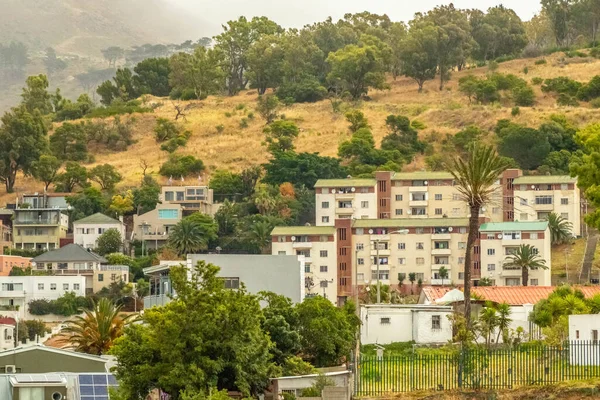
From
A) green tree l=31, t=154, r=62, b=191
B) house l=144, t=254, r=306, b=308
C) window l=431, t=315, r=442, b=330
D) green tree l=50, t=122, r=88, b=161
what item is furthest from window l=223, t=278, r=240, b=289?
green tree l=50, t=122, r=88, b=161

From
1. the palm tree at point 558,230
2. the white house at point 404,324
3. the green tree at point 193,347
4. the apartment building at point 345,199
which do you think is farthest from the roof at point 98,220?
the green tree at point 193,347

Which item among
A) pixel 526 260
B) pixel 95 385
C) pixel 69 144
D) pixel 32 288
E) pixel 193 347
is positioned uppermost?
pixel 69 144

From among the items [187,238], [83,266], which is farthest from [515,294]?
[83,266]

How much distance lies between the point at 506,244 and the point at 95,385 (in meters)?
87.4

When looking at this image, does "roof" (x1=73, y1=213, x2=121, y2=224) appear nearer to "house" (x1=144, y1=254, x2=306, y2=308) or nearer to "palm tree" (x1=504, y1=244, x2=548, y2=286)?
"palm tree" (x1=504, y1=244, x2=548, y2=286)

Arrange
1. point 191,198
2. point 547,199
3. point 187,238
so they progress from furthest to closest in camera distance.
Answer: point 191,198 < point 547,199 < point 187,238

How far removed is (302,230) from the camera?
146000 mm

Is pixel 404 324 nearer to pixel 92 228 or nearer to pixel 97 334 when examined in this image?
pixel 97 334

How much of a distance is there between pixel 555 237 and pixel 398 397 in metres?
101

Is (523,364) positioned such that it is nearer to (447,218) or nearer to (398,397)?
(398,397)

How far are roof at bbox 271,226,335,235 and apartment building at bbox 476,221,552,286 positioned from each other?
13.1m

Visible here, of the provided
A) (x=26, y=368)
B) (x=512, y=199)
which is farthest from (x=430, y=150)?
(x=26, y=368)

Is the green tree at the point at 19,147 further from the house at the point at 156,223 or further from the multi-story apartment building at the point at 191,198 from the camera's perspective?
the house at the point at 156,223

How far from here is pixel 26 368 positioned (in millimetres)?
64938
